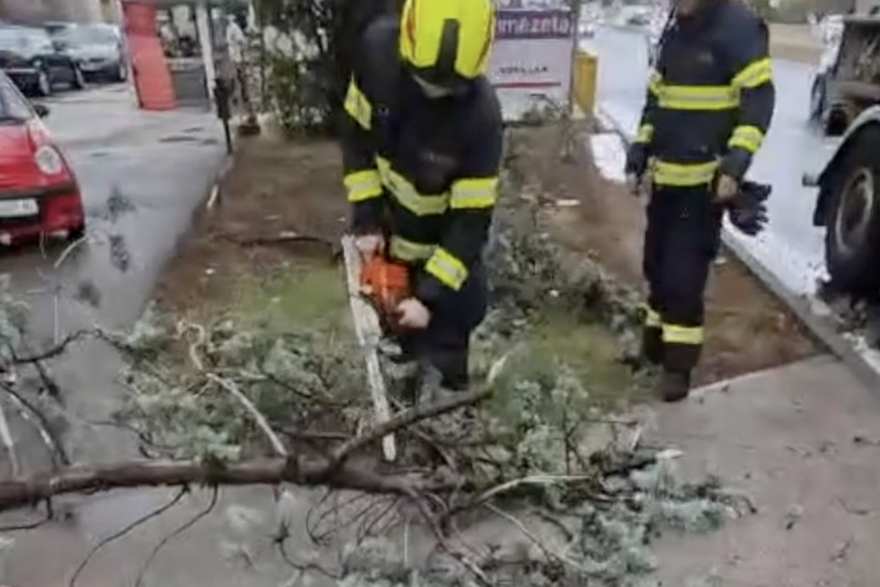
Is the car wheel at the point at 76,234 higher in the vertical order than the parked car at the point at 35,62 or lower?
higher

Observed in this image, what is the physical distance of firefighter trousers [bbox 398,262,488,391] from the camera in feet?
13.6

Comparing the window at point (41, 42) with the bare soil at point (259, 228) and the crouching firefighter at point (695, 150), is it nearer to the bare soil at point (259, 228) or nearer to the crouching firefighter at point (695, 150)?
the bare soil at point (259, 228)

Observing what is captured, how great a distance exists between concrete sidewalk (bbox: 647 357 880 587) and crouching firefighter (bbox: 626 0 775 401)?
342 mm

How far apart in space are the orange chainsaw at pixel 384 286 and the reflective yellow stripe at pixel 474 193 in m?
0.37

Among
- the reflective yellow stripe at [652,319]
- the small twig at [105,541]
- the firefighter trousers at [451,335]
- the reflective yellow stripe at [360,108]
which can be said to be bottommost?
the reflective yellow stripe at [652,319]

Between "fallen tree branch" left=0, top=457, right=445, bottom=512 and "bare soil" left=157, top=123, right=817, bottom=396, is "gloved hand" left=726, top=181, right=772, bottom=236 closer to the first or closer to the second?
"bare soil" left=157, top=123, right=817, bottom=396

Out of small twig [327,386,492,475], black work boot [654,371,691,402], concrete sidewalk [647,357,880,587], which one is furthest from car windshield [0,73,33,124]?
small twig [327,386,492,475]

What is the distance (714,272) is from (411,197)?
3.80 meters

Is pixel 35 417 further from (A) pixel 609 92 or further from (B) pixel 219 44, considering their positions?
(A) pixel 609 92

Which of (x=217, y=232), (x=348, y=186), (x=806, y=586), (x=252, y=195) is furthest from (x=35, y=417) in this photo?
(x=252, y=195)

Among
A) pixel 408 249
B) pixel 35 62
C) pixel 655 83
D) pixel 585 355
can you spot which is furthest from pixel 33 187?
pixel 35 62

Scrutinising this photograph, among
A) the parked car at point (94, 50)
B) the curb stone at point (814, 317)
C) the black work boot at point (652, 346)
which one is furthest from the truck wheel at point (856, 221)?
the parked car at point (94, 50)

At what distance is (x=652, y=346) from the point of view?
5.52 m

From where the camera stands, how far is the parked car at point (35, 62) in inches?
934
